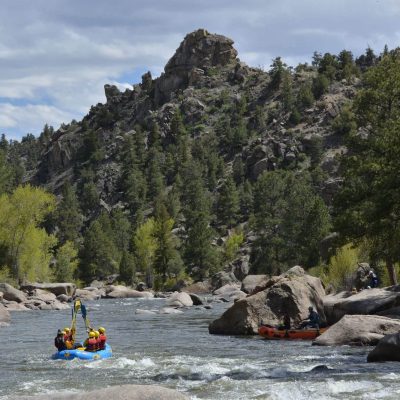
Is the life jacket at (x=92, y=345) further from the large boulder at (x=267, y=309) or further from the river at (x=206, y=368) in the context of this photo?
the large boulder at (x=267, y=309)

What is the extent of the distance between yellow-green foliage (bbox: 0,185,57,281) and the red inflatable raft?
121ft

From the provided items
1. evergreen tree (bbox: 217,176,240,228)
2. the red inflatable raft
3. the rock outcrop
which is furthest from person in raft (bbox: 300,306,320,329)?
the rock outcrop

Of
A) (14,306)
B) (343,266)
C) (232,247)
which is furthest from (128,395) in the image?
(232,247)

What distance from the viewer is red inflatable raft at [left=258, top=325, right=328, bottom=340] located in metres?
26.1

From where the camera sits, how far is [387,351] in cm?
1895

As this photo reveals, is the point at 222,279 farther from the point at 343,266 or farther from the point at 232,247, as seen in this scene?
the point at 343,266

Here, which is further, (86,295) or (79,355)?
(86,295)

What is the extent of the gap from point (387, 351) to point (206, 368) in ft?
17.1

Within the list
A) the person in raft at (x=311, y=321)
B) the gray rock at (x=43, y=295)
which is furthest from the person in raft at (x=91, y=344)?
the gray rock at (x=43, y=295)

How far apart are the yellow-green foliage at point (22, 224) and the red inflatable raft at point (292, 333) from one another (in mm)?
36940

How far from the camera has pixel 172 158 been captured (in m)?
145

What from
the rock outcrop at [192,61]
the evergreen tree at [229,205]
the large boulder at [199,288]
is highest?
the rock outcrop at [192,61]

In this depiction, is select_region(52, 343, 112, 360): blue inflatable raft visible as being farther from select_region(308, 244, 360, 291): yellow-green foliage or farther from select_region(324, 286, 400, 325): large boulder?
select_region(308, 244, 360, 291): yellow-green foliage

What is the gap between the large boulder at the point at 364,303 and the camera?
2659cm
